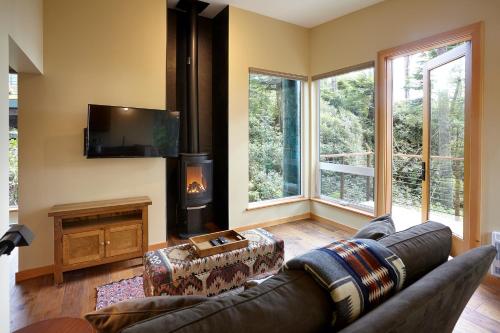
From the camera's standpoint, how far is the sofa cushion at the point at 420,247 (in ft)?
3.74

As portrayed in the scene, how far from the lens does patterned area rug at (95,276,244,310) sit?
7.69 ft

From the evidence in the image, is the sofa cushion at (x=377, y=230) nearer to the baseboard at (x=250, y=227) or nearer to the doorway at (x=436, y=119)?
the doorway at (x=436, y=119)

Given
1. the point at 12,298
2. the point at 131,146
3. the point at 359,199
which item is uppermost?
the point at 131,146

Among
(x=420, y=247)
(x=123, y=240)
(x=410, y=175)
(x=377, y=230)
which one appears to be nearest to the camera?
(x=420, y=247)

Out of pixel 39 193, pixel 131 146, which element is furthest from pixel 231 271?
pixel 39 193

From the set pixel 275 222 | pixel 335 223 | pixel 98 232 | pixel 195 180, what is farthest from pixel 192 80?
pixel 335 223

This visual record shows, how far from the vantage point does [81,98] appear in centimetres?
290

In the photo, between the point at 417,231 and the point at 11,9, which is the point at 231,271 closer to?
the point at 417,231

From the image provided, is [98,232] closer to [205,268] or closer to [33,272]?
[33,272]

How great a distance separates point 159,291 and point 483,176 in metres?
2.99

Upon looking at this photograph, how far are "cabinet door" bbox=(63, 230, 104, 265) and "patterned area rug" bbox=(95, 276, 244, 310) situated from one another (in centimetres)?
34

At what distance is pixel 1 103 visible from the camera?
164 cm

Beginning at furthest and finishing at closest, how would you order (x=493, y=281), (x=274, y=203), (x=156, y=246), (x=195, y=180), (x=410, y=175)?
1. (x=274, y=203)
2. (x=410, y=175)
3. (x=195, y=180)
4. (x=156, y=246)
5. (x=493, y=281)

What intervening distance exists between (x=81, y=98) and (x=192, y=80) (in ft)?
4.47
